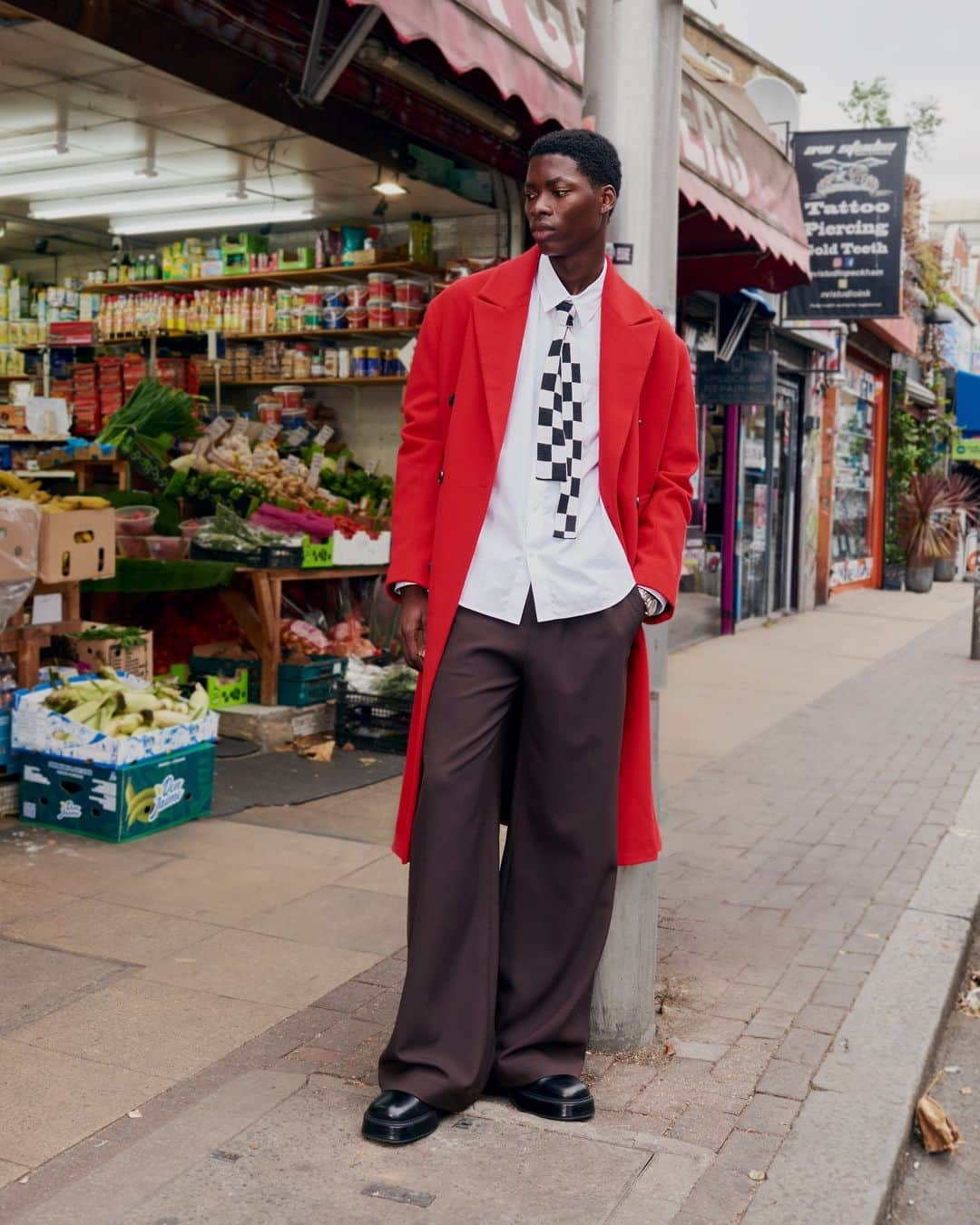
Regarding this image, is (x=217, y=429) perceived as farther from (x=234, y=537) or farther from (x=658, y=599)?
(x=658, y=599)

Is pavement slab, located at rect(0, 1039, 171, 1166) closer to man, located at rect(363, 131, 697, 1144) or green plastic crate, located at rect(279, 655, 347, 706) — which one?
man, located at rect(363, 131, 697, 1144)

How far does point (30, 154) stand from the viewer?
8.73 metres

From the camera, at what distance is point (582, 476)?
303cm

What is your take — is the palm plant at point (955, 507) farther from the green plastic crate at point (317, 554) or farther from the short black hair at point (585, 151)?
the short black hair at point (585, 151)

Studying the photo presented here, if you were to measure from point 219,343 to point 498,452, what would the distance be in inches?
283

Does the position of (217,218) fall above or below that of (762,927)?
above

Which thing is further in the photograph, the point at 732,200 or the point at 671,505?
the point at 732,200

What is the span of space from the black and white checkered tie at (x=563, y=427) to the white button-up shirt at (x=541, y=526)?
0.02 m

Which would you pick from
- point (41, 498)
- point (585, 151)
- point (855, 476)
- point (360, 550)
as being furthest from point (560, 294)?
point (855, 476)

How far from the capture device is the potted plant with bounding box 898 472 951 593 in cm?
2056

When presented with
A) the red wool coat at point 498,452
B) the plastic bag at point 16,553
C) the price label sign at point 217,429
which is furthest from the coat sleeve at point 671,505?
the price label sign at point 217,429

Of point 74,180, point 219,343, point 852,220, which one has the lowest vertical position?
point 219,343

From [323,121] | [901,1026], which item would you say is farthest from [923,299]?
[901,1026]

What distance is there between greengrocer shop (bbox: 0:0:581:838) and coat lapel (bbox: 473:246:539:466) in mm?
2026
